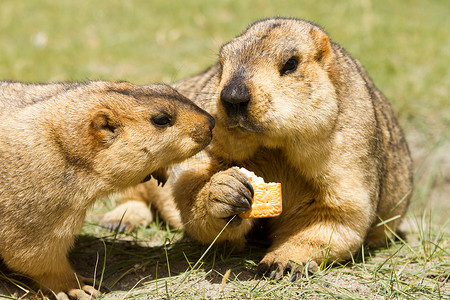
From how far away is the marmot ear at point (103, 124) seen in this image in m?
4.51

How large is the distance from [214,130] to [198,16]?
8.88 meters

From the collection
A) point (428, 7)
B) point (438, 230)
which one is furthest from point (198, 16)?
point (438, 230)

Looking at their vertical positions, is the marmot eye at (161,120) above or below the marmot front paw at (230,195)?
above

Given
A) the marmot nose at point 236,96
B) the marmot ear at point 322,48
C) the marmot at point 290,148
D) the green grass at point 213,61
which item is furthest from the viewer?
the marmot ear at point 322,48

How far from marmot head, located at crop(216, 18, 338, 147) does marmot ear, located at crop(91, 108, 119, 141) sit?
2.72ft

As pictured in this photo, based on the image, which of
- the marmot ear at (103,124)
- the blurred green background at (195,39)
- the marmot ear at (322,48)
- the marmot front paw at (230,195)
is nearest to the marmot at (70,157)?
the marmot ear at (103,124)

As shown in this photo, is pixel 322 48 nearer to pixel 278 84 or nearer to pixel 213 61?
pixel 278 84

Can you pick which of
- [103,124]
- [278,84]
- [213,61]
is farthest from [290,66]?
[213,61]

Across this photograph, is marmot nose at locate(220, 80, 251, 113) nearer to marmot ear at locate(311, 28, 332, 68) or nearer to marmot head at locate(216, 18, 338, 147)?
marmot head at locate(216, 18, 338, 147)

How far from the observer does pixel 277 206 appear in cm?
457

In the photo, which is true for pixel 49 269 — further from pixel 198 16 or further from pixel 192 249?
pixel 198 16

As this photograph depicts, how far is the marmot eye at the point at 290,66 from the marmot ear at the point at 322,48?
1.10 ft

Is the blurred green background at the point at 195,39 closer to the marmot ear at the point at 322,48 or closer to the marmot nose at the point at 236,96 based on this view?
the marmot ear at the point at 322,48

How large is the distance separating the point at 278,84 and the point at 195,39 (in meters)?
8.29
